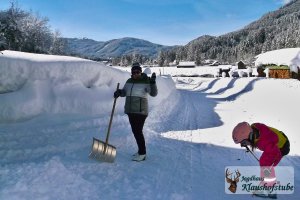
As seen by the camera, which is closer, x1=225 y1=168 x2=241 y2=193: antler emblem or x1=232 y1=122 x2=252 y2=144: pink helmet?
x1=232 y1=122 x2=252 y2=144: pink helmet

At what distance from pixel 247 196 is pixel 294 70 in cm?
3920

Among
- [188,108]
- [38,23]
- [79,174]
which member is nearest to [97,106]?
[79,174]

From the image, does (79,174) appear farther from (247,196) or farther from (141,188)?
(247,196)

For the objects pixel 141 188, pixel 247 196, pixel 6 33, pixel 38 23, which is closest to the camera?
pixel 247 196

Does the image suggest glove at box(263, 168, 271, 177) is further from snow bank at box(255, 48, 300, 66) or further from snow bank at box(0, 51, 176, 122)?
snow bank at box(255, 48, 300, 66)

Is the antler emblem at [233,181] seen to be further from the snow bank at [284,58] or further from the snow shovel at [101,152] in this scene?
the snow bank at [284,58]

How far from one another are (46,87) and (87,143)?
192cm

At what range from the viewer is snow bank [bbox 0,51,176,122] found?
8.78m

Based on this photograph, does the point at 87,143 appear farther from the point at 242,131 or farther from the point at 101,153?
the point at 242,131

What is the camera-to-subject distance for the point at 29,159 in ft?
23.4

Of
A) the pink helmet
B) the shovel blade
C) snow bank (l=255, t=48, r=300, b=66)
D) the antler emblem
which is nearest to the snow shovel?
the shovel blade

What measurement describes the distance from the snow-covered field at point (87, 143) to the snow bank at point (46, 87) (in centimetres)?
2

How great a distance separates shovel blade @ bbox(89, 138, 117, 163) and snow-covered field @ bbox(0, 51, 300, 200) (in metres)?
0.12

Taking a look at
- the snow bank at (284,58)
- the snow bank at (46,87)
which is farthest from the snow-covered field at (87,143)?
the snow bank at (284,58)
